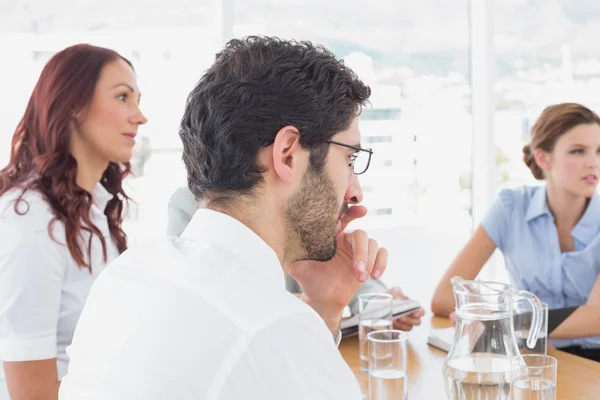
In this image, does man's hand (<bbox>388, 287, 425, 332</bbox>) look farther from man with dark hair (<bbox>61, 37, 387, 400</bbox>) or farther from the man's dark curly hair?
the man's dark curly hair

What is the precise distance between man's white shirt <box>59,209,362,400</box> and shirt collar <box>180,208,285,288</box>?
0.04 metres

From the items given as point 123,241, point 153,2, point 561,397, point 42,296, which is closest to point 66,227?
point 42,296

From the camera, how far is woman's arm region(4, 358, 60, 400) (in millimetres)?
1732

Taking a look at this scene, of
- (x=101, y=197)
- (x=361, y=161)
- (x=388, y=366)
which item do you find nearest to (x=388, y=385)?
(x=388, y=366)

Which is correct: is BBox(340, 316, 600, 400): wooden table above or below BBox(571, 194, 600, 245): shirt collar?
below

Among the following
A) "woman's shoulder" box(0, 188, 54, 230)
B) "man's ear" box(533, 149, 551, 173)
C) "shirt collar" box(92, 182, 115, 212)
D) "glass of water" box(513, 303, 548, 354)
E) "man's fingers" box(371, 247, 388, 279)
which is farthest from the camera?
"man's ear" box(533, 149, 551, 173)

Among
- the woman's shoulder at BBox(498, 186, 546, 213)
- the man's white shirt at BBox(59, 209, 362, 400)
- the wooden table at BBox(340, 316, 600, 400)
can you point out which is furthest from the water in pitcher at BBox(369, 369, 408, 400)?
the woman's shoulder at BBox(498, 186, 546, 213)

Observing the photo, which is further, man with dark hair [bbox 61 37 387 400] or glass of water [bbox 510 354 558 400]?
glass of water [bbox 510 354 558 400]

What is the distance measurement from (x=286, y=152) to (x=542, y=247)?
1.90 metres

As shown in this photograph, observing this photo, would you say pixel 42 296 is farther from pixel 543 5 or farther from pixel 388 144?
pixel 543 5

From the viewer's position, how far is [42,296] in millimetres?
1755

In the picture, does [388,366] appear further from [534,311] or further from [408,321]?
[408,321]

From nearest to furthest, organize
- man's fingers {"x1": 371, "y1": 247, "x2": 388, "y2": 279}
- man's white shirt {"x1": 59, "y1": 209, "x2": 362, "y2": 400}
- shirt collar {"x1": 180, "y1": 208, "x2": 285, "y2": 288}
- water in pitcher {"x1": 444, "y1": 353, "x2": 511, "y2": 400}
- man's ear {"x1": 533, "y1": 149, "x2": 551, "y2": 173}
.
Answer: man's white shirt {"x1": 59, "y1": 209, "x2": 362, "y2": 400} < shirt collar {"x1": 180, "y1": 208, "x2": 285, "y2": 288} < water in pitcher {"x1": 444, "y1": 353, "x2": 511, "y2": 400} < man's fingers {"x1": 371, "y1": 247, "x2": 388, "y2": 279} < man's ear {"x1": 533, "y1": 149, "x2": 551, "y2": 173}

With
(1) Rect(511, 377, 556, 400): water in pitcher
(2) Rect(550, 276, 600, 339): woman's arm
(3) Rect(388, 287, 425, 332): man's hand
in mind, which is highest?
(1) Rect(511, 377, 556, 400): water in pitcher
